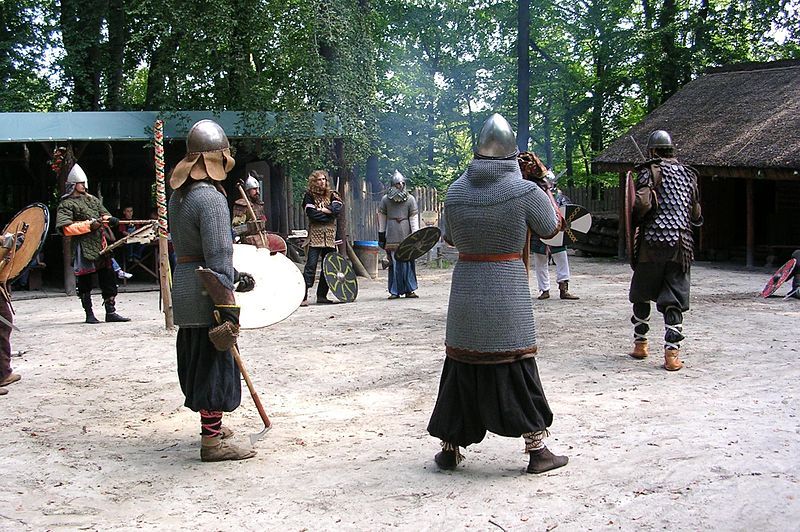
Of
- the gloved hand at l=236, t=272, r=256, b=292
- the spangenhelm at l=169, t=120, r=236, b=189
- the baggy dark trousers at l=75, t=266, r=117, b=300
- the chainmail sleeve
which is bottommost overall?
the baggy dark trousers at l=75, t=266, r=117, b=300

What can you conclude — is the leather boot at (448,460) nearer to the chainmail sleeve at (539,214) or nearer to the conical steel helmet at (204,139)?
the chainmail sleeve at (539,214)

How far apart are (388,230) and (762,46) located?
15311mm

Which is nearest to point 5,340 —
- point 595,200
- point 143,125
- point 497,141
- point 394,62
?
point 497,141

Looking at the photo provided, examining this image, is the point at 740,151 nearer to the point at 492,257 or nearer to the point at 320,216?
the point at 320,216

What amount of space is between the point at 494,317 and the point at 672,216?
2.83 meters

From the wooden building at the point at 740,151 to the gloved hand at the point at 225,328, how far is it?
37.6ft

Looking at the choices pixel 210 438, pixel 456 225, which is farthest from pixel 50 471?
pixel 456 225

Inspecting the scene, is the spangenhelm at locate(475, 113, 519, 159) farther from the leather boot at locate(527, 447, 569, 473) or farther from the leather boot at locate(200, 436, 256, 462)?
the leather boot at locate(200, 436, 256, 462)

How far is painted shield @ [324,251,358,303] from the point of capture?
446 inches

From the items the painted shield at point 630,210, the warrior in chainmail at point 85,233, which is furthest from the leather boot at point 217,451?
the warrior in chainmail at point 85,233

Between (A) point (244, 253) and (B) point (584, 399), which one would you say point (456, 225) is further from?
(B) point (584, 399)

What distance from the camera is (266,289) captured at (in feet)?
17.5

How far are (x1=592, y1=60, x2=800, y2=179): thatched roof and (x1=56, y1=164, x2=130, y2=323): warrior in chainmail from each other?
32.3 ft

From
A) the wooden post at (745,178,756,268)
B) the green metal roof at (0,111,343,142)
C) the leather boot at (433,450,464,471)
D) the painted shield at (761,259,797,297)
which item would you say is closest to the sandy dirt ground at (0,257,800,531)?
the leather boot at (433,450,464,471)
